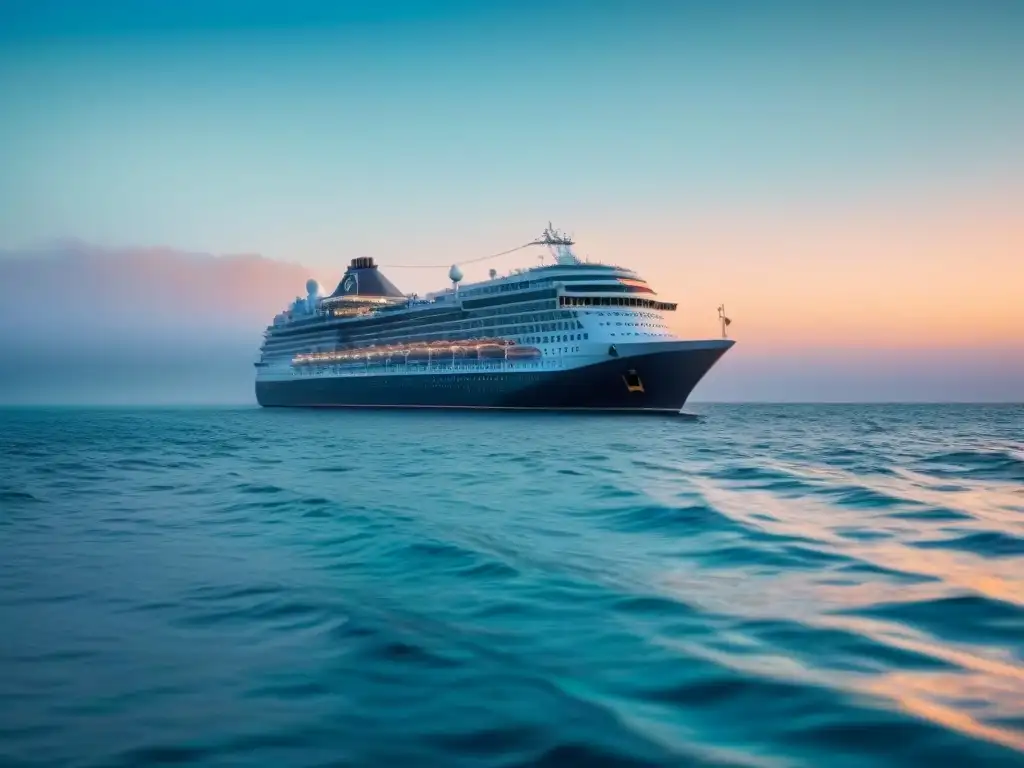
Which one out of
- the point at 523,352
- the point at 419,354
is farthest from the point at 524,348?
the point at 419,354

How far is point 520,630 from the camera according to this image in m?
8.28

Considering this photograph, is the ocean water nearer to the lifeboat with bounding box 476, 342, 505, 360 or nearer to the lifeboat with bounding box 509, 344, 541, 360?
the lifeboat with bounding box 509, 344, 541, 360

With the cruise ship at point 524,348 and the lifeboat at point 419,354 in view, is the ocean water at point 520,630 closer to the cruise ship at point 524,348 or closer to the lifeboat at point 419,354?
the cruise ship at point 524,348

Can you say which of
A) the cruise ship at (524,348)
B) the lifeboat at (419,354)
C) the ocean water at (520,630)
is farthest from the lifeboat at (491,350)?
the ocean water at (520,630)

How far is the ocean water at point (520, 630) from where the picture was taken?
17.9 feet

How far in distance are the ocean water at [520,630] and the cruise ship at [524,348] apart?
44.0 meters

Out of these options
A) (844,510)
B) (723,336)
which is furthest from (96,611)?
(723,336)

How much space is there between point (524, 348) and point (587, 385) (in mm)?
9579

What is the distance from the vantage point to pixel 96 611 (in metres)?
9.23

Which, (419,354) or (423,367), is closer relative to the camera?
(423,367)

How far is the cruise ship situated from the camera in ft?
209

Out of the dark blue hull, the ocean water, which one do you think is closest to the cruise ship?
the dark blue hull

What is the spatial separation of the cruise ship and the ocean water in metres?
44.0

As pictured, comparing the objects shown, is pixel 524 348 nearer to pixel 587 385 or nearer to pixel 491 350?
pixel 491 350
